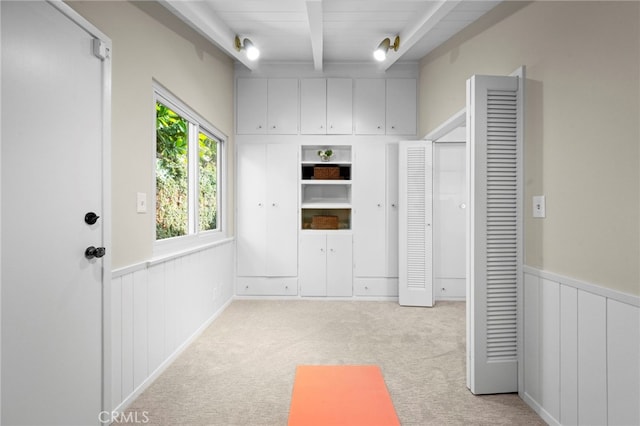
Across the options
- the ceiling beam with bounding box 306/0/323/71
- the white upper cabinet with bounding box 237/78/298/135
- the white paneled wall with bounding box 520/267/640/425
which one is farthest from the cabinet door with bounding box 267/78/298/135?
the white paneled wall with bounding box 520/267/640/425

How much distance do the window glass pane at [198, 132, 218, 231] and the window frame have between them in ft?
0.18

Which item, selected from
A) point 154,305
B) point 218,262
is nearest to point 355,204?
point 218,262

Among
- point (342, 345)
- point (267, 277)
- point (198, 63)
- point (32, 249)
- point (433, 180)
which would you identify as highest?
point (198, 63)

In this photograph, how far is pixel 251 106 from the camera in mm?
4199

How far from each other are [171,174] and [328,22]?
2.08 metres

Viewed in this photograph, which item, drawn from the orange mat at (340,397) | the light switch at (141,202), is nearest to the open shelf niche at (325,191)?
the orange mat at (340,397)

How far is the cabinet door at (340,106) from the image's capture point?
4.19 m

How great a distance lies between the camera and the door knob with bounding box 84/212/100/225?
1613 mm

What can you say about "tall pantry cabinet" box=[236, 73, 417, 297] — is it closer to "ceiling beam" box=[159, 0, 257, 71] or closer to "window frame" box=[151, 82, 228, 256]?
"window frame" box=[151, 82, 228, 256]

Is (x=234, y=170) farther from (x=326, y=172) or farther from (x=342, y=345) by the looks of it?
(x=342, y=345)

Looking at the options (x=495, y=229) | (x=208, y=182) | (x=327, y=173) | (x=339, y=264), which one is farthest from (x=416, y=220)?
(x=208, y=182)

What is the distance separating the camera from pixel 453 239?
429cm

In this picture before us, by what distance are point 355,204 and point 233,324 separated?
2.02 meters

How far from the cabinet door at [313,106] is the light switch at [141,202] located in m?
2.41
